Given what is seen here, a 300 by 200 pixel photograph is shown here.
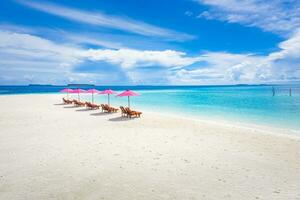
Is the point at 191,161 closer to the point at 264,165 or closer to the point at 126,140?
the point at 264,165

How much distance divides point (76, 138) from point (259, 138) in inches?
308

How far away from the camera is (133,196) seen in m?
4.77

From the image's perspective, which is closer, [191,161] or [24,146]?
[191,161]

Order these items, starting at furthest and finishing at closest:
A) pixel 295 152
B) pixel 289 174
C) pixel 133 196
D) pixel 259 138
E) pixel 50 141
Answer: pixel 259 138, pixel 50 141, pixel 295 152, pixel 289 174, pixel 133 196

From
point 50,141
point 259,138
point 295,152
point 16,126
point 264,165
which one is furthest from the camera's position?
point 16,126

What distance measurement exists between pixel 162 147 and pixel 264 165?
3346 mm

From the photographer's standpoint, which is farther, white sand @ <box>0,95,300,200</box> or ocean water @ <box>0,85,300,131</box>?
ocean water @ <box>0,85,300,131</box>

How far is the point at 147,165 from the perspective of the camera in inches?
258

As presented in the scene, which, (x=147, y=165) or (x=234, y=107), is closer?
(x=147, y=165)

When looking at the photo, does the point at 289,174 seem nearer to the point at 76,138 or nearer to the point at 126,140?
the point at 126,140

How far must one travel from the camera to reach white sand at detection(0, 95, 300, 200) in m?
4.96

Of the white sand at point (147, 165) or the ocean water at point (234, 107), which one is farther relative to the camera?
the ocean water at point (234, 107)

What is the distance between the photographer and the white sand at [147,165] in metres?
4.96

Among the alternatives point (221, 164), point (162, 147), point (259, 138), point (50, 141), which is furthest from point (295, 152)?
point (50, 141)
